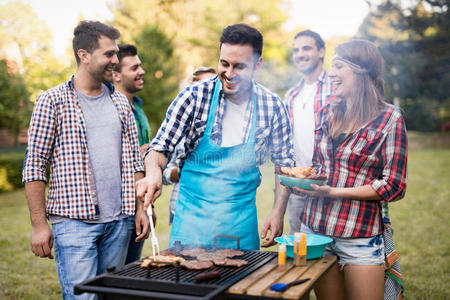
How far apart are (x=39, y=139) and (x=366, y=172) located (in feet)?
6.44

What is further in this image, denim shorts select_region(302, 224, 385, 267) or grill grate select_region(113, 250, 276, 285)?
denim shorts select_region(302, 224, 385, 267)

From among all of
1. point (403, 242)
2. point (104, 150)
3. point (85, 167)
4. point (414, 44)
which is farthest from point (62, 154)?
point (414, 44)

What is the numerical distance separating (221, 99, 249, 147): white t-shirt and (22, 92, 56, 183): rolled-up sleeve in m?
1.06

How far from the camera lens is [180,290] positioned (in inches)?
74.0

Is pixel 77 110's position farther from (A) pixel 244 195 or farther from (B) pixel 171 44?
(B) pixel 171 44

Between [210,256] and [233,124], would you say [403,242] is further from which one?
[210,256]

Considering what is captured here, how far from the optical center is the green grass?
494 cm

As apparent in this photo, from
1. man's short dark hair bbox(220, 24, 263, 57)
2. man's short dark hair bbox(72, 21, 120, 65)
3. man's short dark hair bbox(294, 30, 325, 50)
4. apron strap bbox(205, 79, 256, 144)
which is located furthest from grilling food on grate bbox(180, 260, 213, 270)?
man's short dark hair bbox(294, 30, 325, 50)

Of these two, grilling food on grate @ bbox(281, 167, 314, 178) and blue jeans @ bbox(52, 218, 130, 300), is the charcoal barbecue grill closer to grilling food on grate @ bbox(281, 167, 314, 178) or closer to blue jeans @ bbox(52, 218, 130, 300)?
blue jeans @ bbox(52, 218, 130, 300)

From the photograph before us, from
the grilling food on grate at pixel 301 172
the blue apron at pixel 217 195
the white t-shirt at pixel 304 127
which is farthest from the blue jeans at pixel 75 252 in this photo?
the white t-shirt at pixel 304 127

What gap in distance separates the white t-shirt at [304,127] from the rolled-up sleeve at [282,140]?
923 millimetres

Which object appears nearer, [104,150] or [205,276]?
[205,276]

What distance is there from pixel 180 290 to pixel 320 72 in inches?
116

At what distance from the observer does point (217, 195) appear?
2.68 m
